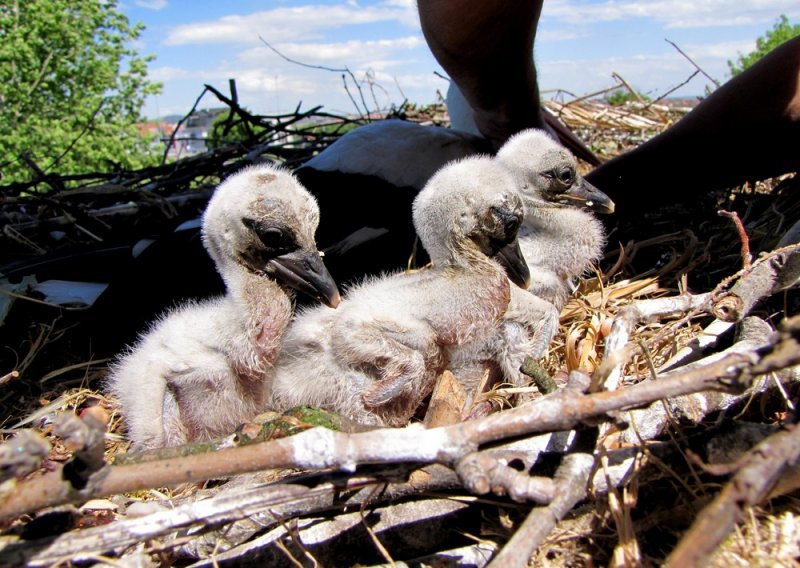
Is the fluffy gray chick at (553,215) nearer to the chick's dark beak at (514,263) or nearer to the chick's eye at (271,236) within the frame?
the chick's dark beak at (514,263)

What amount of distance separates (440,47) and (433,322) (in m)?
1.17

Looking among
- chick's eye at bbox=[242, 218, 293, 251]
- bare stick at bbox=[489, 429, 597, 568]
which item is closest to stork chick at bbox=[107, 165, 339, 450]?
chick's eye at bbox=[242, 218, 293, 251]

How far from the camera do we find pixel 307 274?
62.3 inches

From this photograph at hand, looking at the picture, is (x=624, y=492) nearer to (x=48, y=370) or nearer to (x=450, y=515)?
(x=450, y=515)

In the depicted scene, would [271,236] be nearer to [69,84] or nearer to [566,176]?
[566,176]

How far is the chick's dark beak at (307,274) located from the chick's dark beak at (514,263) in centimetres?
46

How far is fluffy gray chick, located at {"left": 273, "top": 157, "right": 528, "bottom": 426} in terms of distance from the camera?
1.58 meters

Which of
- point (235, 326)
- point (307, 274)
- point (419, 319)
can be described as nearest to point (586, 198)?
point (419, 319)

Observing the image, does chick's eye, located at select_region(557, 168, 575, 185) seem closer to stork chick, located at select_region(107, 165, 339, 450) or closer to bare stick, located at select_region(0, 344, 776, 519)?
stork chick, located at select_region(107, 165, 339, 450)

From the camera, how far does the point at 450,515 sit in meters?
1.13

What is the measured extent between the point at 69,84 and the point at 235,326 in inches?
667

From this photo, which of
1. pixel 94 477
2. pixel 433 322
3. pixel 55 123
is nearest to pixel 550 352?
pixel 433 322

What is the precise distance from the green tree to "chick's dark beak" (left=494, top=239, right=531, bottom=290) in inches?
505

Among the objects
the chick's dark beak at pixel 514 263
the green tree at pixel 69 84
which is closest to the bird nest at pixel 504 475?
the chick's dark beak at pixel 514 263
